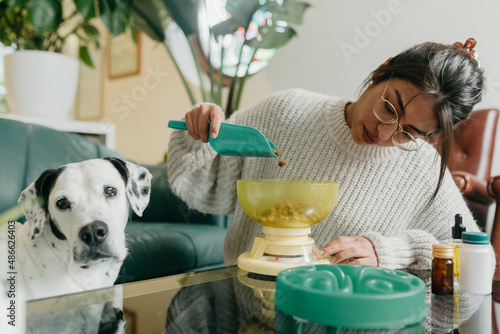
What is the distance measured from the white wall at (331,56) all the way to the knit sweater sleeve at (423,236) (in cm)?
35

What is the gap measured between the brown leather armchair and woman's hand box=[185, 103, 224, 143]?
921 millimetres

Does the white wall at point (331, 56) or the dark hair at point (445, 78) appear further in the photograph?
the white wall at point (331, 56)

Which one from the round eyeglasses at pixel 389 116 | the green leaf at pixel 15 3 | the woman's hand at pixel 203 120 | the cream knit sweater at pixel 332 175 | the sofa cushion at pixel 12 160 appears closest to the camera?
the sofa cushion at pixel 12 160

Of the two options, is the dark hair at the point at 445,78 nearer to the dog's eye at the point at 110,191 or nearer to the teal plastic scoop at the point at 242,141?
the teal plastic scoop at the point at 242,141

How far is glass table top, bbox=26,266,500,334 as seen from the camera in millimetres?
448

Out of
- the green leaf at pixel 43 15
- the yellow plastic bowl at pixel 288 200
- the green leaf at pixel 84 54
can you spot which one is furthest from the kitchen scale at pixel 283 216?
the green leaf at pixel 84 54

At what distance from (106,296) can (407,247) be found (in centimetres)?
55

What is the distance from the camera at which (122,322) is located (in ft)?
1.52

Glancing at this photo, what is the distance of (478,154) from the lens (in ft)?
4.44

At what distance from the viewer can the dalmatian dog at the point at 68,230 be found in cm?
47

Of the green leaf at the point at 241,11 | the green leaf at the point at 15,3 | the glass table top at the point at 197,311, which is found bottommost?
the glass table top at the point at 197,311

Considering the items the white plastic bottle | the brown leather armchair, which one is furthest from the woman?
the brown leather armchair

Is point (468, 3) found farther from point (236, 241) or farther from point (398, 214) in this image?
point (236, 241)

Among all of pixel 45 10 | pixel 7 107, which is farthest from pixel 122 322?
pixel 45 10
